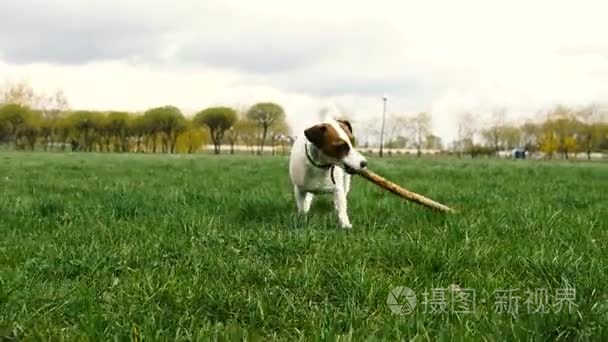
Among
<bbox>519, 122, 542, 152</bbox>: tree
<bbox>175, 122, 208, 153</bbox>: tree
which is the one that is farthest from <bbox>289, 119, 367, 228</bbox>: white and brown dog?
<bbox>519, 122, 542, 152</bbox>: tree

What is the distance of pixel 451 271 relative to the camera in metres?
3.81

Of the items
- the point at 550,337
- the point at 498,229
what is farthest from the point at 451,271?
the point at 498,229

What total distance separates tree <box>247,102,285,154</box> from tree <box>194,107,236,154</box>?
3879 mm

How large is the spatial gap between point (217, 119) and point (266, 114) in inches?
355

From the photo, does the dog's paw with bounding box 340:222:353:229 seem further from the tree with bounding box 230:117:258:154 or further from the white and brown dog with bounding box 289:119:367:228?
the tree with bounding box 230:117:258:154

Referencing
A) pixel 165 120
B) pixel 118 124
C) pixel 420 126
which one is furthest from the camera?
pixel 420 126

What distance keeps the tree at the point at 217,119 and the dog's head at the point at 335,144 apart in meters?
87.7

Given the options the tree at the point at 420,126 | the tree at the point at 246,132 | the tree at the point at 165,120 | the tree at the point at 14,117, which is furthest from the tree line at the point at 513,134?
the tree at the point at 14,117

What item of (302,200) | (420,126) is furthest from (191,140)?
(302,200)

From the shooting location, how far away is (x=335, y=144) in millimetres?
5488

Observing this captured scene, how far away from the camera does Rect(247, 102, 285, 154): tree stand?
301ft

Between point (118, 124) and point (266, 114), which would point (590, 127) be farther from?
point (118, 124)

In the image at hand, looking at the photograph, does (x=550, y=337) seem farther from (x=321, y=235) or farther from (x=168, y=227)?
(x=168, y=227)

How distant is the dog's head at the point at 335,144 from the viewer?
5.50 m
